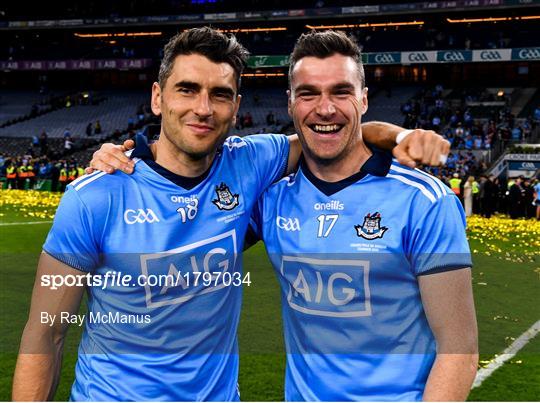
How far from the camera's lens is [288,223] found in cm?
310

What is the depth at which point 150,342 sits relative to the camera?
120 inches

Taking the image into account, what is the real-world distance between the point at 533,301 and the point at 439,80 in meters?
37.8

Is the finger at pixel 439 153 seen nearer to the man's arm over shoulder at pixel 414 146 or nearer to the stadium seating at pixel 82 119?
the man's arm over shoulder at pixel 414 146

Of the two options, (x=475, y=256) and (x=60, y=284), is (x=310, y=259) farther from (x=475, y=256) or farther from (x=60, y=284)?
(x=475, y=256)

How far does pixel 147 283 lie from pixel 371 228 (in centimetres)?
103

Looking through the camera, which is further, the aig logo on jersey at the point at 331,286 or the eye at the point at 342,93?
the eye at the point at 342,93

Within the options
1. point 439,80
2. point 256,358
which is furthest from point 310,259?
point 439,80

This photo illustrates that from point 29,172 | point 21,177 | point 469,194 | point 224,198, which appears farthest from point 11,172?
point 224,198

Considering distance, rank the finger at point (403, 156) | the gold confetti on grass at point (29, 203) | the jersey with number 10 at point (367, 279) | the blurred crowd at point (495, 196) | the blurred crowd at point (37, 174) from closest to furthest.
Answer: the jersey with number 10 at point (367, 279)
the finger at point (403, 156)
the gold confetti on grass at point (29, 203)
the blurred crowd at point (495, 196)
the blurred crowd at point (37, 174)

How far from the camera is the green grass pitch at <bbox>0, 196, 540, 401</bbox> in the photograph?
5.73 m

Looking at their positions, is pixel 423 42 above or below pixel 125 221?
above

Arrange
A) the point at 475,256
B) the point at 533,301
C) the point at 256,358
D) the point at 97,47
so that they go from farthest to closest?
the point at 97,47 → the point at 475,256 → the point at 533,301 → the point at 256,358

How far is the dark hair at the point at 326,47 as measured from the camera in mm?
3070

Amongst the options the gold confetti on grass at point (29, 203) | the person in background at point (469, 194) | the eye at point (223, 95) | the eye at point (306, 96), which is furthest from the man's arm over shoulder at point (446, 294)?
the person in background at point (469, 194)
